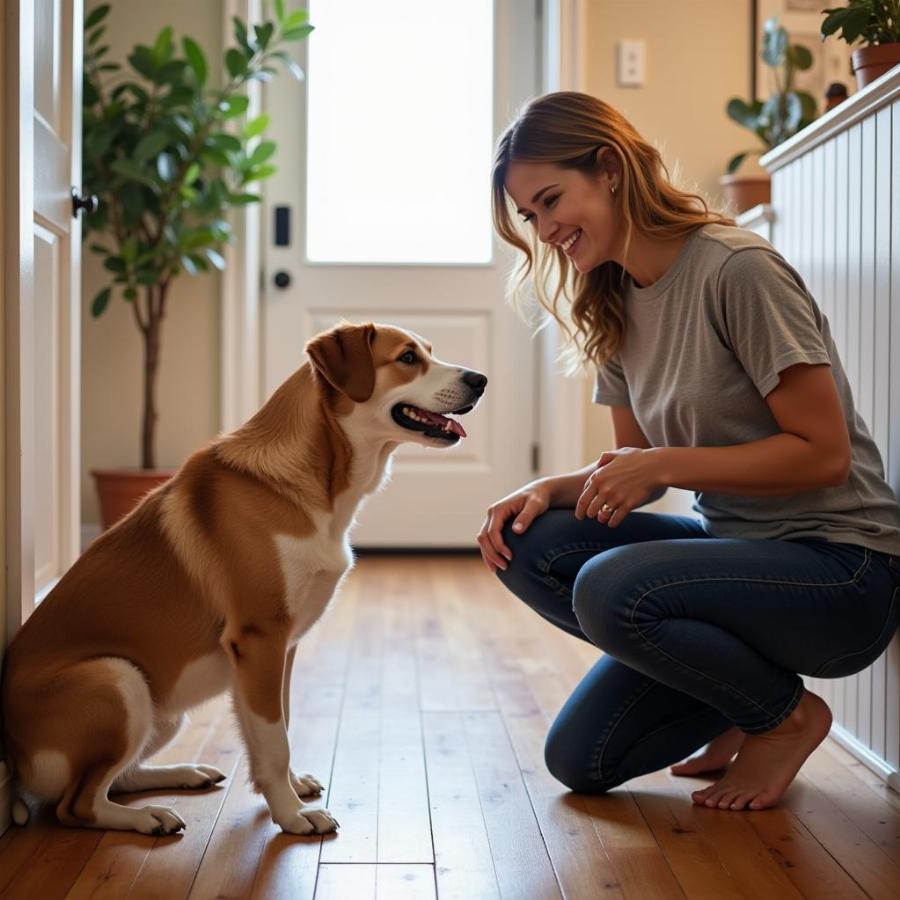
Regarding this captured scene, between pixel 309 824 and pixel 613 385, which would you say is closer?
pixel 309 824

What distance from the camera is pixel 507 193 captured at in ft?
6.19

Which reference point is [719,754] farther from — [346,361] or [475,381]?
[346,361]

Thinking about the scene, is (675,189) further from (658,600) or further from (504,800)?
(504,800)

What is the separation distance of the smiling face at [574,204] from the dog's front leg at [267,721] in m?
0.76

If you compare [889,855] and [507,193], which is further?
[507,193]

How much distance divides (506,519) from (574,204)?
0.52 metres

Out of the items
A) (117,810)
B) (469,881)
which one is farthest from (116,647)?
(469,881)

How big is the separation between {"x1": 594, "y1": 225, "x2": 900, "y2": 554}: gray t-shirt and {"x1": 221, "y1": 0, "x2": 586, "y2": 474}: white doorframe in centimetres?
226

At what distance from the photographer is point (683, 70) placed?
4.07 metres

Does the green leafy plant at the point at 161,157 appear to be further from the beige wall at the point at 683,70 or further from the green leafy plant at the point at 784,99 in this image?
the green leafy plant at the point at 784,99

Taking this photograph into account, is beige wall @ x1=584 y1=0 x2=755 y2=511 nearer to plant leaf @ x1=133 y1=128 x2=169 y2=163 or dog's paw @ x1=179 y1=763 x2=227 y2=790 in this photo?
plant leaf @ x1=133 y1=128 x2=169 y2=163

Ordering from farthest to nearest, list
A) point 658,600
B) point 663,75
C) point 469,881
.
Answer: point 663,75, point 658,600, point 469,881

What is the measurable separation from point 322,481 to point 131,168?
229cm

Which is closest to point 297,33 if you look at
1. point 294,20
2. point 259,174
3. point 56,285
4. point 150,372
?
point 294,20
